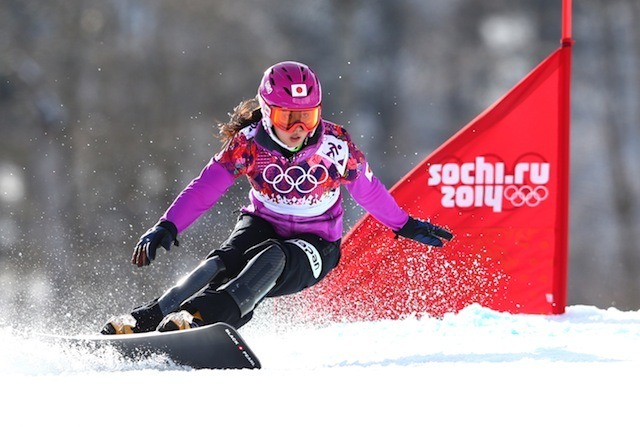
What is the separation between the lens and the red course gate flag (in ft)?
16.5

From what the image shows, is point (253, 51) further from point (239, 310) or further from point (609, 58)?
point (239, 310)

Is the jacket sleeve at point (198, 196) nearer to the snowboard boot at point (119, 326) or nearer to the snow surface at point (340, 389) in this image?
the snowboard boot at point (119, 326)

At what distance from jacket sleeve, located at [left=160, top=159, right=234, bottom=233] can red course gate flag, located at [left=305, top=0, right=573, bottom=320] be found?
137 centimetres

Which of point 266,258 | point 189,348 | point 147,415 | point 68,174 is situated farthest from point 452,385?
point 68,174

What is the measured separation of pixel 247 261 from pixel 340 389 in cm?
139

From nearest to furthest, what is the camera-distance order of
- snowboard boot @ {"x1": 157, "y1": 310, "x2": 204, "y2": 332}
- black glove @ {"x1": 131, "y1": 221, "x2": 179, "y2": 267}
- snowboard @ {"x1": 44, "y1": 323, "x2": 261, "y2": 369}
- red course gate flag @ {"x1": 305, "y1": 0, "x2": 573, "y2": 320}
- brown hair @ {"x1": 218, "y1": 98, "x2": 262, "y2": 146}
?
snowboard @ {"x1": 44, "y1": 323, "x2": 261, "y2": 369}
snowboard boot @ {"x1": 157, "y1": 310, "x2": 204, "y2": 332}
black glove @ {"x1": 131, "y1": 221, "x2": 179, "y2": 267}
brown hair @ {"x1": 218, "y1": 98, "x2": 262, "y2": 146}
red course gate flag @ {"x1": 305, "y1": 0, "x2": 573, "y2": 320}

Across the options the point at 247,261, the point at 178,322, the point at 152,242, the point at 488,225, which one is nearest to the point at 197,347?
the point at 178,322

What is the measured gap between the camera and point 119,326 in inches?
131

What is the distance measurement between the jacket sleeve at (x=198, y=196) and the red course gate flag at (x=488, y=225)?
1.37 meters

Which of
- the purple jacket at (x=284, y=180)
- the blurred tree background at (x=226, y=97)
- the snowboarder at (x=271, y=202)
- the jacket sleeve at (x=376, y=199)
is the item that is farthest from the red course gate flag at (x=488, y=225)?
the blurred tree background at (x=226, y=97)

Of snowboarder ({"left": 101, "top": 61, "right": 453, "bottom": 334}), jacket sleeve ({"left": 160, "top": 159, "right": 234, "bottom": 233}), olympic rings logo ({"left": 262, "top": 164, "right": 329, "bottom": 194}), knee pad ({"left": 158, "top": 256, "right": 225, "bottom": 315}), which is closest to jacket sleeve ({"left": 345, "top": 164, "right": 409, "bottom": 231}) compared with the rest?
snowboarder ({"left": 101, "top": 61, "right": 453, "bottom": 334})

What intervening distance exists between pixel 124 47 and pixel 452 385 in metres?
17.3

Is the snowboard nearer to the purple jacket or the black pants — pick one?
the black pants

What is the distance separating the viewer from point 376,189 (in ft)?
13.5
